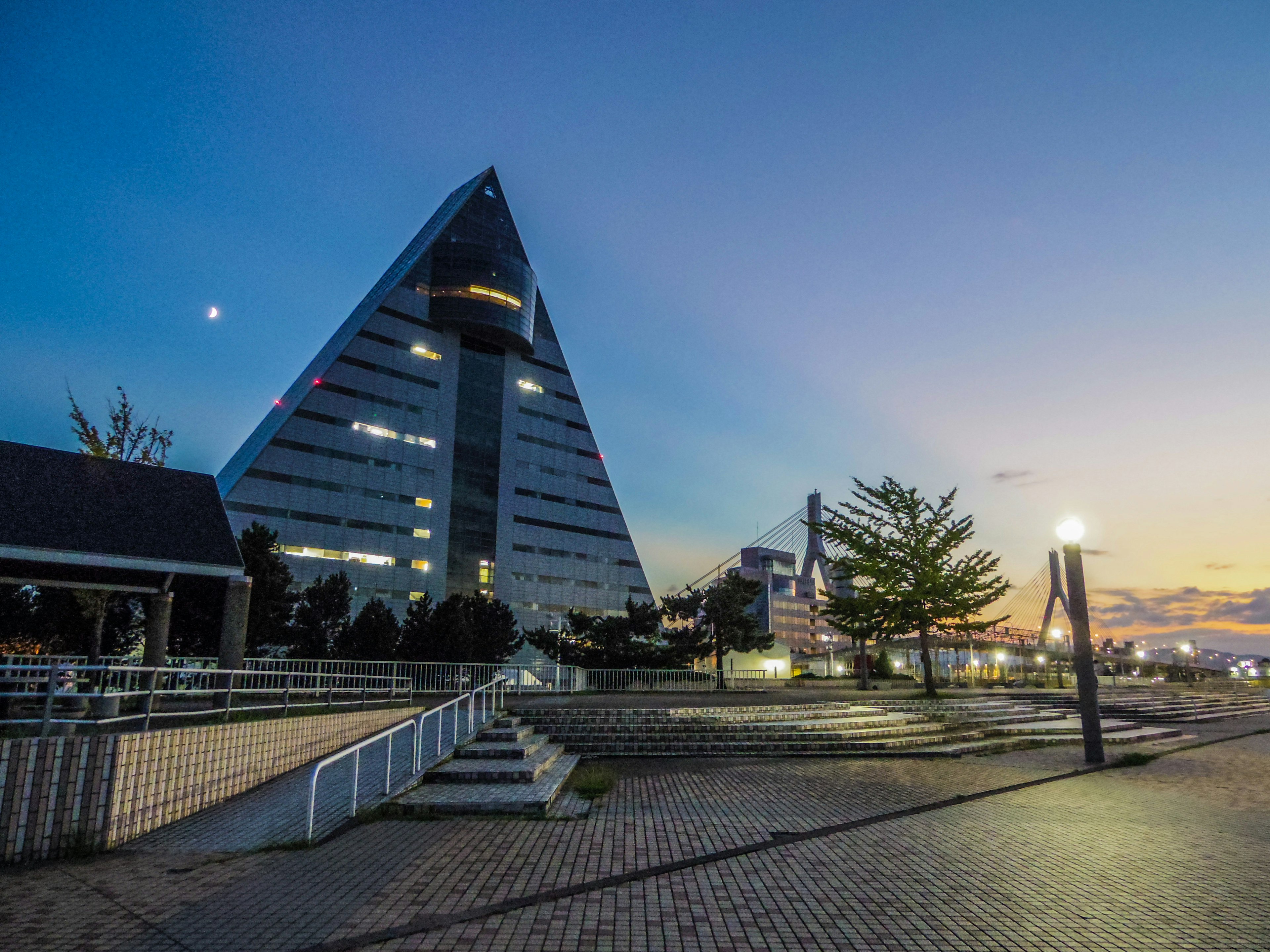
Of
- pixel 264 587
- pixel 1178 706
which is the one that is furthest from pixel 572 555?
pixel 1178 706

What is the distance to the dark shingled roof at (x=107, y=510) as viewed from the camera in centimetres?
1179

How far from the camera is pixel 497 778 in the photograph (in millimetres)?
9594

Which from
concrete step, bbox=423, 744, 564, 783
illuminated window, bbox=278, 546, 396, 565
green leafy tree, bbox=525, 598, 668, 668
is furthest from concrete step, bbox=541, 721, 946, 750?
illuminated window, bbox=278, 546, 396, 565

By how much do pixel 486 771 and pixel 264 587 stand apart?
1968cm

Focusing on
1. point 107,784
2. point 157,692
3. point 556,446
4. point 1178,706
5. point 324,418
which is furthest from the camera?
point 556,446

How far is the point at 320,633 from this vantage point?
31047 millimetres

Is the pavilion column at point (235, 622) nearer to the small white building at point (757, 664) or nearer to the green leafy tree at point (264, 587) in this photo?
the green leafy tree at point (264, 587)

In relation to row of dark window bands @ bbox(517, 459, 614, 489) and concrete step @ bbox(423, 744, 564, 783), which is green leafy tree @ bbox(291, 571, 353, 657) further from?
row of dark window bands @ bbox(517, 459, 614, 489)

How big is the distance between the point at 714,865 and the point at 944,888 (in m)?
1.88

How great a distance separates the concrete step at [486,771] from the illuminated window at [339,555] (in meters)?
47.4

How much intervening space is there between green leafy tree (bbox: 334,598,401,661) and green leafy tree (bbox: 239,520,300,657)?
3.40 meters

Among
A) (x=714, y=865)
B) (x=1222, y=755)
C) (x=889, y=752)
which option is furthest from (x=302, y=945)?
(x=1222, y=755)

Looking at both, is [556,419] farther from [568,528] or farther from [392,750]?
[392,750]

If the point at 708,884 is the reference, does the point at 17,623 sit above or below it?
above
